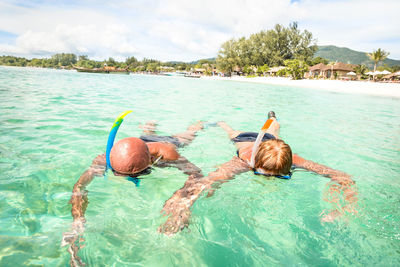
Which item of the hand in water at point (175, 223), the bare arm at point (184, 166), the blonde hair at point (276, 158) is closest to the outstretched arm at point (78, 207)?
the hand in water at point (175, 223)

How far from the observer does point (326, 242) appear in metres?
1.84

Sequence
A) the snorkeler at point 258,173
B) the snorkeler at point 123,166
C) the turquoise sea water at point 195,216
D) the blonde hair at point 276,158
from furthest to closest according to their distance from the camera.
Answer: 1. the blonde hair at point 276,158
2. the snorkeler at point 258,173
3. the snorkeler at point 123,166
4. the turquoise sea water at point 195,216

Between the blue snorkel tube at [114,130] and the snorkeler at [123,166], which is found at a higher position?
the blue snorkel tube at [114,130]

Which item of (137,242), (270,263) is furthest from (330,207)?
(137,242)

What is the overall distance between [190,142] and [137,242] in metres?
2.81

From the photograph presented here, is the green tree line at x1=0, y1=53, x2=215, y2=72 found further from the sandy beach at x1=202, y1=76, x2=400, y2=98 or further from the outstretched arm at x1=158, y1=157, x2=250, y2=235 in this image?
the outstretched arm at x1=158, y1=157, x2=250, y2=235

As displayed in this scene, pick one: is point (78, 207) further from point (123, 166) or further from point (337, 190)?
point (337, 190)

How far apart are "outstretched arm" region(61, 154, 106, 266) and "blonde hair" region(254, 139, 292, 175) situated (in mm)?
1992

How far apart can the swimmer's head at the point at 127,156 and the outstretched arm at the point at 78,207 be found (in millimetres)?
462

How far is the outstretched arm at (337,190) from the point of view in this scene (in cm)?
230

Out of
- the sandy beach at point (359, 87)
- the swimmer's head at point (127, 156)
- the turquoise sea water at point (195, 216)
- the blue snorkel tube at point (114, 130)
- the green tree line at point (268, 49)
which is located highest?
the green tree line at point (268, 49)

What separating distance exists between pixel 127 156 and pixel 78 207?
2.12ft

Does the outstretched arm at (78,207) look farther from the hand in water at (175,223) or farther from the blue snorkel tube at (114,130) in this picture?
the hand in water at (175,223)

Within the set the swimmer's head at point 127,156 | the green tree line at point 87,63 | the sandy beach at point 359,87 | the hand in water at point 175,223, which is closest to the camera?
the hand in water at point 175,223
